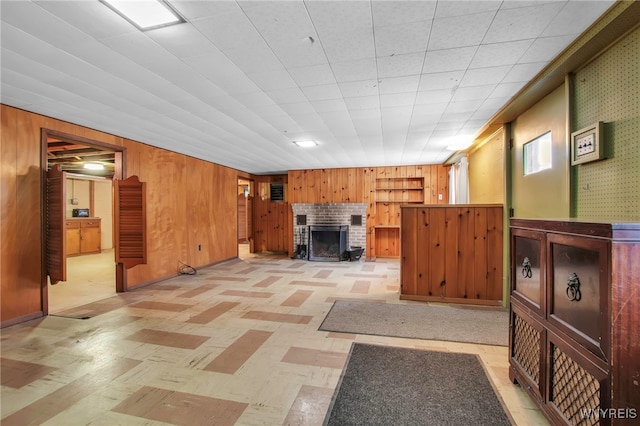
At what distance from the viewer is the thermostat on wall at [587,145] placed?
1.80m

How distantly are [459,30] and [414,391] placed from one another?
94.9 inches

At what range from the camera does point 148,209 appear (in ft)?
14.7

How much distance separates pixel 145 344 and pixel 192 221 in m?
3.46

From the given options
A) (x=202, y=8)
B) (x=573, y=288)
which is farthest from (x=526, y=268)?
(x=202, y=8)

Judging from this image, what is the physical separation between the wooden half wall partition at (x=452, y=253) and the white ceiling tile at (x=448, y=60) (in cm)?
194

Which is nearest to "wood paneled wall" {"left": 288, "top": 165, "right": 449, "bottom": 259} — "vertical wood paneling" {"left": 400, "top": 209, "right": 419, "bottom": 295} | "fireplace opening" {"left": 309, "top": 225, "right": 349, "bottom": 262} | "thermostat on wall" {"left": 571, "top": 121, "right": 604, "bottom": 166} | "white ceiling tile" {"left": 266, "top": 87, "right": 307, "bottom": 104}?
"fireplace opening" {"left": 309, "top": 225, "right": 349, "bottom": 262}

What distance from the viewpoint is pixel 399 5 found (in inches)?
59.1

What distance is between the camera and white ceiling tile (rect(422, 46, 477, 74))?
1.95 metres

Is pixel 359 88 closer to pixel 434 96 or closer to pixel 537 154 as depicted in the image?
pixel 434 96

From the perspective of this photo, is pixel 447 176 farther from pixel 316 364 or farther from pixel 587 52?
pixel 316 364

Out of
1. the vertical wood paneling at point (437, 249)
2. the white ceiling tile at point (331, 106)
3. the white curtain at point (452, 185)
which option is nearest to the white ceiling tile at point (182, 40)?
the white ceiling tile at point (331, 106)

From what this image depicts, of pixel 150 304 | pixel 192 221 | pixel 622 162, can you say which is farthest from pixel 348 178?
pixel 622 162

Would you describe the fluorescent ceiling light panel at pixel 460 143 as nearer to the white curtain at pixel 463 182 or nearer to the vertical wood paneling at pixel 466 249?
the white curtain at pixel 463 182

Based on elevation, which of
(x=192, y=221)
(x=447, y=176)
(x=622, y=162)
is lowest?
(x=192, y=221)
